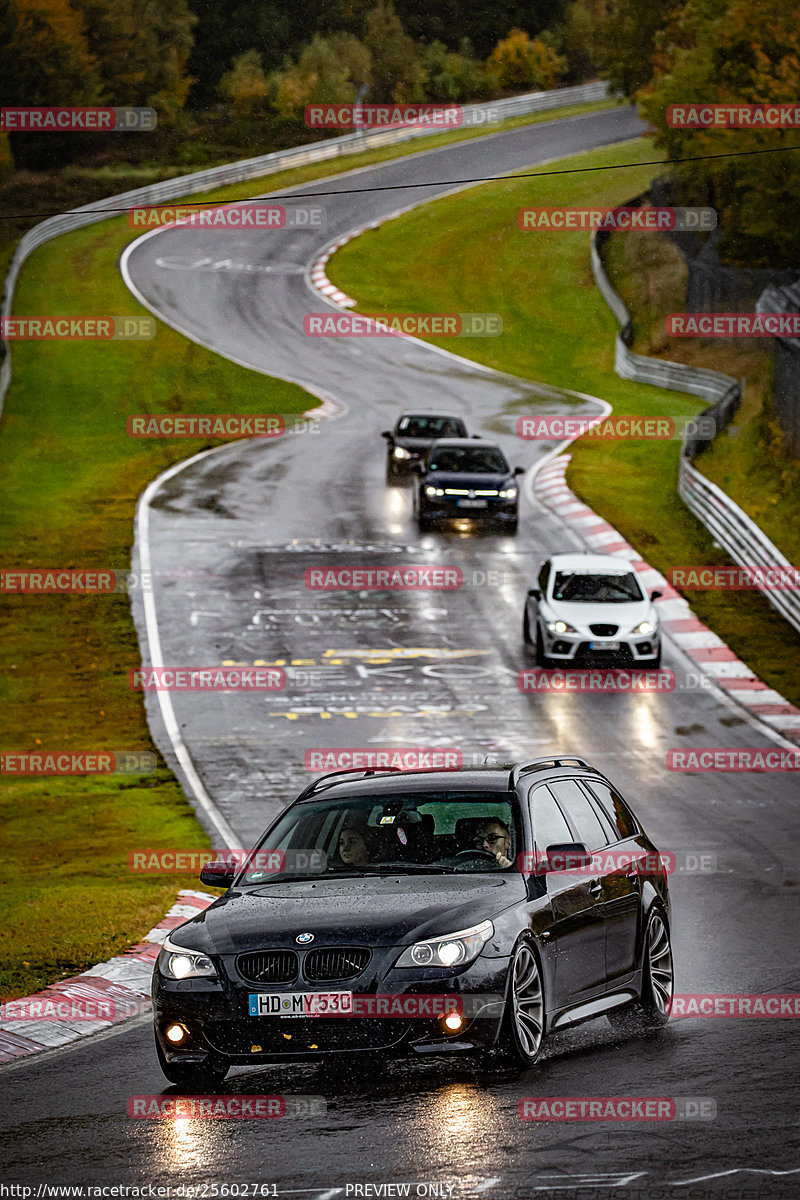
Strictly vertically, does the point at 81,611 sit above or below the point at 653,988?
below

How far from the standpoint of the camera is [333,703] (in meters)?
24.0

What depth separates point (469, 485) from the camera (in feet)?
114

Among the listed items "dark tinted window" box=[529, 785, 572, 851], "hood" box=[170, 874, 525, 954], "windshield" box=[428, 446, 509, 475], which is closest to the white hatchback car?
"windshield" box=[428, 446, 509, 475]

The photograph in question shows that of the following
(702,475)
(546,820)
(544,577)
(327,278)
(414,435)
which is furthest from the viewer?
(327,278)

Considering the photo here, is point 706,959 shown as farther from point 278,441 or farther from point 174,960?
point 278,441

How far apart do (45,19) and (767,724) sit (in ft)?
227

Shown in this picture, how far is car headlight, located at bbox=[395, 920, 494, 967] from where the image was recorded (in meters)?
8.14

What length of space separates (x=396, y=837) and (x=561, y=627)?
16.8m

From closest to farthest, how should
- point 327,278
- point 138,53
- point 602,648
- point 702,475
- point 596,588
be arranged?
point 602,648, point 596,588, point 702,475, point 327,278, point 138,53

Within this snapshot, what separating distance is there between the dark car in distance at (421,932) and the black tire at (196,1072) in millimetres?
11

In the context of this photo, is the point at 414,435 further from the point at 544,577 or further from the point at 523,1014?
the point at 523,1014

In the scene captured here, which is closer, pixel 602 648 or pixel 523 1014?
pixel 523 1014

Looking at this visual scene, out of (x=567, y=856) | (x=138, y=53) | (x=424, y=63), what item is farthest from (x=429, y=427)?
(x=424, y=63)

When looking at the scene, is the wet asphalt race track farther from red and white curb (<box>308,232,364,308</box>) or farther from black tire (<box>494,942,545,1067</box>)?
red and white curb (<box>308,232,364,308</box>)
